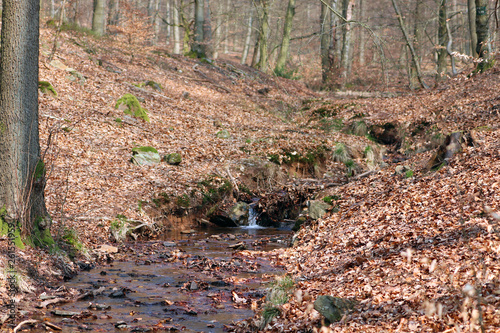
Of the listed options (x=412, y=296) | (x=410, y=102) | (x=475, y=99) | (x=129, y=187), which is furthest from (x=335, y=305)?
(x=410, y=102)

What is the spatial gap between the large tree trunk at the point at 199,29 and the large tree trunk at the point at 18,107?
782 inches

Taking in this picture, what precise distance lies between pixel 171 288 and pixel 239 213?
513 cm

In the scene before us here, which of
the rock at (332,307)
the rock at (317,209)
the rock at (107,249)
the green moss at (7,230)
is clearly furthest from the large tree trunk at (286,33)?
the rock at (332,307)

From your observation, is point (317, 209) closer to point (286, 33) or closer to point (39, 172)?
point (39, 172)

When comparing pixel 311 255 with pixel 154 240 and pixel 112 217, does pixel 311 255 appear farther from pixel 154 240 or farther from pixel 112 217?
pixel 112 217

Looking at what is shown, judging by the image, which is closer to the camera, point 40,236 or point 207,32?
point 40,236

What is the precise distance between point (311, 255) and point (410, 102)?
1257 centimetres

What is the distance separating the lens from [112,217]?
920cm

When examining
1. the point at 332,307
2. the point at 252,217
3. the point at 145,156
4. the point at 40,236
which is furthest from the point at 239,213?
the point at 332,307

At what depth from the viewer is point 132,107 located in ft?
49.7

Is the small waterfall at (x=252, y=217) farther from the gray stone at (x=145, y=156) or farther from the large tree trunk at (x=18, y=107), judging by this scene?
the large tree trunk at (x=18, y=107)

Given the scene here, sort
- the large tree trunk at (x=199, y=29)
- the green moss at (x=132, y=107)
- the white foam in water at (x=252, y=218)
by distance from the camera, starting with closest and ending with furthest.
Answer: the white foam in water at (x=252, y=218) → the green moss at (x=132, y=107) → the large tree trunk at (x=199, y=29)

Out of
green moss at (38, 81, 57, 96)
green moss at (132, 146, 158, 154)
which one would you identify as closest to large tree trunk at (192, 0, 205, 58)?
green moss at (38, 81, 57, 96)

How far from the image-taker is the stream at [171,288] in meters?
5.37
